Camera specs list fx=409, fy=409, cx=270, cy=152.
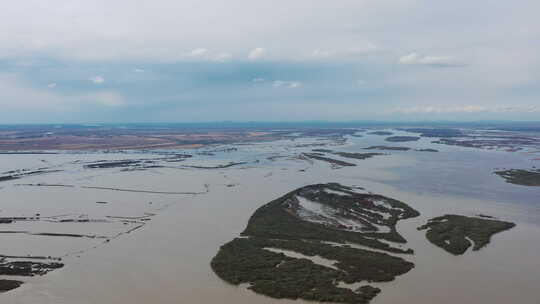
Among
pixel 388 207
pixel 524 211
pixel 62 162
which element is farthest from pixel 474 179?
pixel 62 162

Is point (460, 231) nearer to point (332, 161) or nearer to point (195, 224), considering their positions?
point (195, 224)

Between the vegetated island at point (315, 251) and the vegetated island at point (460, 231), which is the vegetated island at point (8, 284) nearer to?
the vegetated island at point (315, 251)

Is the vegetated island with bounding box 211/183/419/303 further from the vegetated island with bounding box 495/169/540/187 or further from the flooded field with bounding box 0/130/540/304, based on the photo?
the vegetated island with bounding box 495/169/540/187

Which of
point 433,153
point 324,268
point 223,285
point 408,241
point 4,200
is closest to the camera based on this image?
point 223,285

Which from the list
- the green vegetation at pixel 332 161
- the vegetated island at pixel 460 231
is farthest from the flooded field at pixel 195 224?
the green vegetation at pixel 332 161

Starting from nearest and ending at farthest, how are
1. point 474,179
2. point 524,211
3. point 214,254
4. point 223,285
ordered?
point 223,285 < point 214,254 < point 524,211 < point 474,179

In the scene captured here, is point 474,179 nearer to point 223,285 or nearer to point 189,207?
point 189,207
